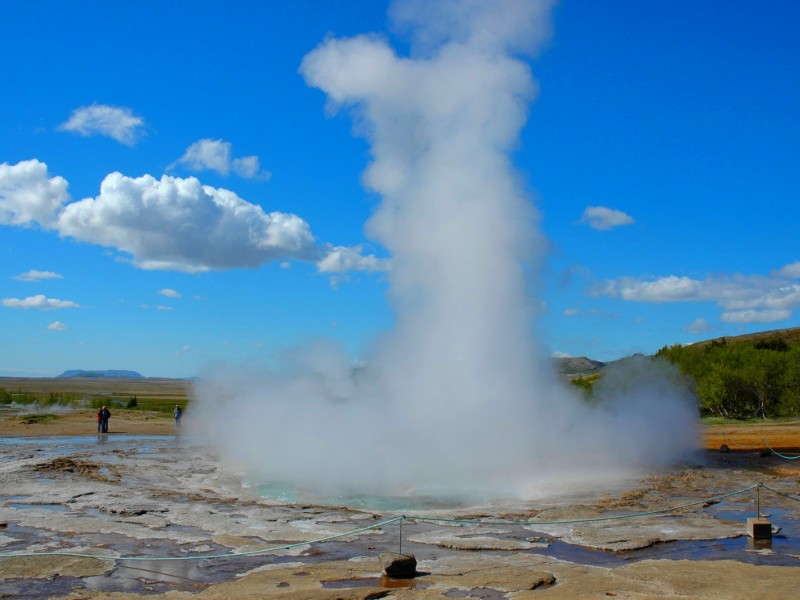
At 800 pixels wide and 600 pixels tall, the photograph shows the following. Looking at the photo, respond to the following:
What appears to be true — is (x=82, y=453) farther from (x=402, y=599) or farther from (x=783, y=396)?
(x=783, y=396)

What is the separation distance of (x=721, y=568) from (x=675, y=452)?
11.8 metres

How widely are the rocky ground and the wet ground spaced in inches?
1.1

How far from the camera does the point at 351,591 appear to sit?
21.8 feet

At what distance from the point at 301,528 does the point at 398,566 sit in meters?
2.91

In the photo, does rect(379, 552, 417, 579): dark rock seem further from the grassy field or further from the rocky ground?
the grassy field

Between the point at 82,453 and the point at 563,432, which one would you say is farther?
the point at 82,453

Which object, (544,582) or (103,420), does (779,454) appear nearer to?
(544,582)

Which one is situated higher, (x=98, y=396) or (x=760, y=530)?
(x=98, y=396)

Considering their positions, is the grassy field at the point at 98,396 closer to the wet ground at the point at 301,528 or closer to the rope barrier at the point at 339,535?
the wet ground at the point at 301,528

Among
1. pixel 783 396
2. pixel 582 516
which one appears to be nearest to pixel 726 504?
pixel 582 516

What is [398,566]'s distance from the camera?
7.12 meters

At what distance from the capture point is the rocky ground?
22.4ft

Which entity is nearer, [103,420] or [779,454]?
[779,454]

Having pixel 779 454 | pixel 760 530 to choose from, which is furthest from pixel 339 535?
pixel 779 454
